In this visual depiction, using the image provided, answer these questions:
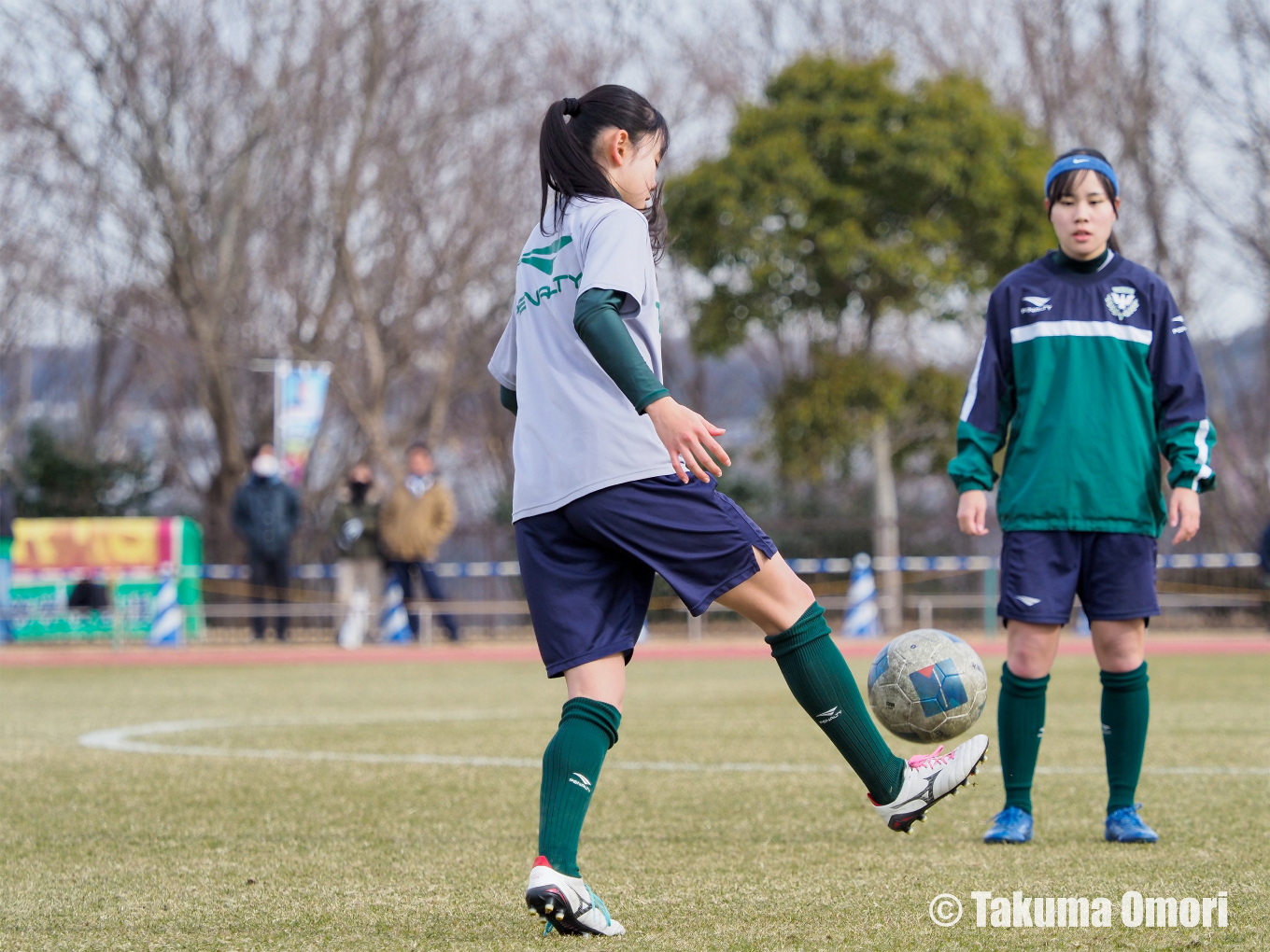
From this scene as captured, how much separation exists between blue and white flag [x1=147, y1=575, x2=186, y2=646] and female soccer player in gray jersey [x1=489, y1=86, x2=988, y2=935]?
48.2 ft

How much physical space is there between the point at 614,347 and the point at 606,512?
1.26 feet

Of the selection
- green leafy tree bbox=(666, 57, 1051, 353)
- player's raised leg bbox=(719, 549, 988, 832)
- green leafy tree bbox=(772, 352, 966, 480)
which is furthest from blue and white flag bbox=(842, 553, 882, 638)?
player's raised leg bbox=(719, 549, 988, 832)

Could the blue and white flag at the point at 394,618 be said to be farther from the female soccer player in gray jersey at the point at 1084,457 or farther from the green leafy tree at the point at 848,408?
the female soccer player in gray jersey at the point at 1084,457

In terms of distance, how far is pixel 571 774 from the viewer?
11.2 ft

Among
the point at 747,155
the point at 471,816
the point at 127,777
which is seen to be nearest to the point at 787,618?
the point at 471,816

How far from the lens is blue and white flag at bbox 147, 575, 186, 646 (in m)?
17.5

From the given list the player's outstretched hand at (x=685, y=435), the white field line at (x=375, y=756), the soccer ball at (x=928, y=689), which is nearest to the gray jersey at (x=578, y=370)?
the player's outstretched hand at (x=685, y=435)

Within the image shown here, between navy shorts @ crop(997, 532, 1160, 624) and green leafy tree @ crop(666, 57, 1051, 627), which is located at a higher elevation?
green leafy tree @ crop(666, 57, 1051, 627)

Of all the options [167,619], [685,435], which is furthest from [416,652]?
[685,435]

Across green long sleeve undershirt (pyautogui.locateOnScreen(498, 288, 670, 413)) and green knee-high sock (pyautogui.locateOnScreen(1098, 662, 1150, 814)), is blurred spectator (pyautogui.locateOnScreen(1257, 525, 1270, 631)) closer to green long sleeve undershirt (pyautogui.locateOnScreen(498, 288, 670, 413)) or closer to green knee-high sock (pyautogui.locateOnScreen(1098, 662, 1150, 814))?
green knee-high sock (pyautogui.locateOnScreen(1098, 662, 1150, 814))

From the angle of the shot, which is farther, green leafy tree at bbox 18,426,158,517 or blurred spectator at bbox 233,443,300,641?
green leafy tree at bbox 18,426,158,517

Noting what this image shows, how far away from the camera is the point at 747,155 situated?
1933 centimetres

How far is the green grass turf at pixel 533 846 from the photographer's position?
3330mm

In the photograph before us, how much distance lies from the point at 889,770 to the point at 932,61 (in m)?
24.1
